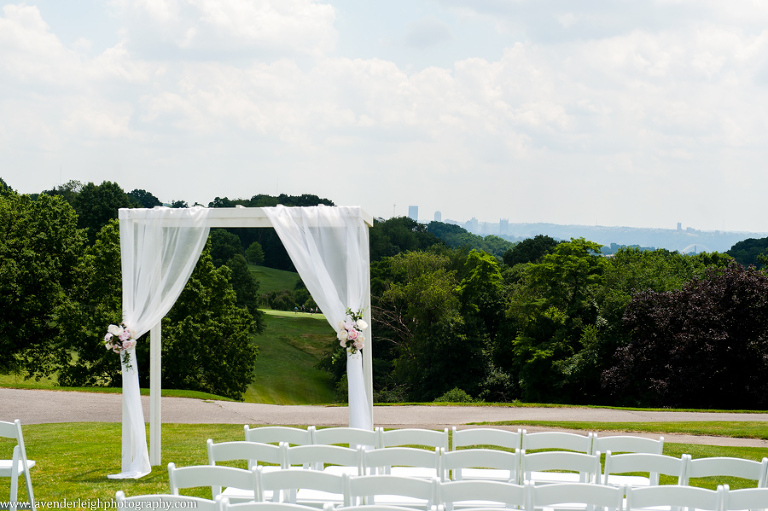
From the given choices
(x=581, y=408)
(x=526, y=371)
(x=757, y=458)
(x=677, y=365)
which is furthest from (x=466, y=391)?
(x=757, y=458)

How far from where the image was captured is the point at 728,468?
579cm

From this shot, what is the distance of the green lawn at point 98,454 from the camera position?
8.12 metres

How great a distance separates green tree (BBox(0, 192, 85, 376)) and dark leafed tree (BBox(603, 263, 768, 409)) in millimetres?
22435

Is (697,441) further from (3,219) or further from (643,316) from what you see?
(3,219)

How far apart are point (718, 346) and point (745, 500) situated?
1864cm

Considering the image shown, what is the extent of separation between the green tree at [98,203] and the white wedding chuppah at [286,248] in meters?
36.1

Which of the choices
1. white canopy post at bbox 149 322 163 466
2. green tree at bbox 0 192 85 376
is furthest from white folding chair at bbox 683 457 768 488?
green tree at bbox 0 192 85 376

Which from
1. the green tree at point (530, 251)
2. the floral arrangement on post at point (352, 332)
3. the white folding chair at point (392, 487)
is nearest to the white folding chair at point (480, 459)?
the white folding chair at point (392, 487)

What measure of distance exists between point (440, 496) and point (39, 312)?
28.3 metres

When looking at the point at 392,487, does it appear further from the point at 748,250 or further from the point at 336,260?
the point at 748,250

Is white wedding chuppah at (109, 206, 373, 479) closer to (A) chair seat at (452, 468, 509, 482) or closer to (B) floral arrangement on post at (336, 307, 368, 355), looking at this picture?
(B) floral arrangement on post at (336, 307, 368, 355)

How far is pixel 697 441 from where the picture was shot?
13.4m

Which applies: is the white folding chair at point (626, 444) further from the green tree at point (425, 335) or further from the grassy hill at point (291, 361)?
the grassy hill at point (291, 361)

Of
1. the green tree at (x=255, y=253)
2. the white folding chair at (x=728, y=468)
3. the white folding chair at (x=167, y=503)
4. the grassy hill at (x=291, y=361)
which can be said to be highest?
the green tree at (x=255, y=253)
